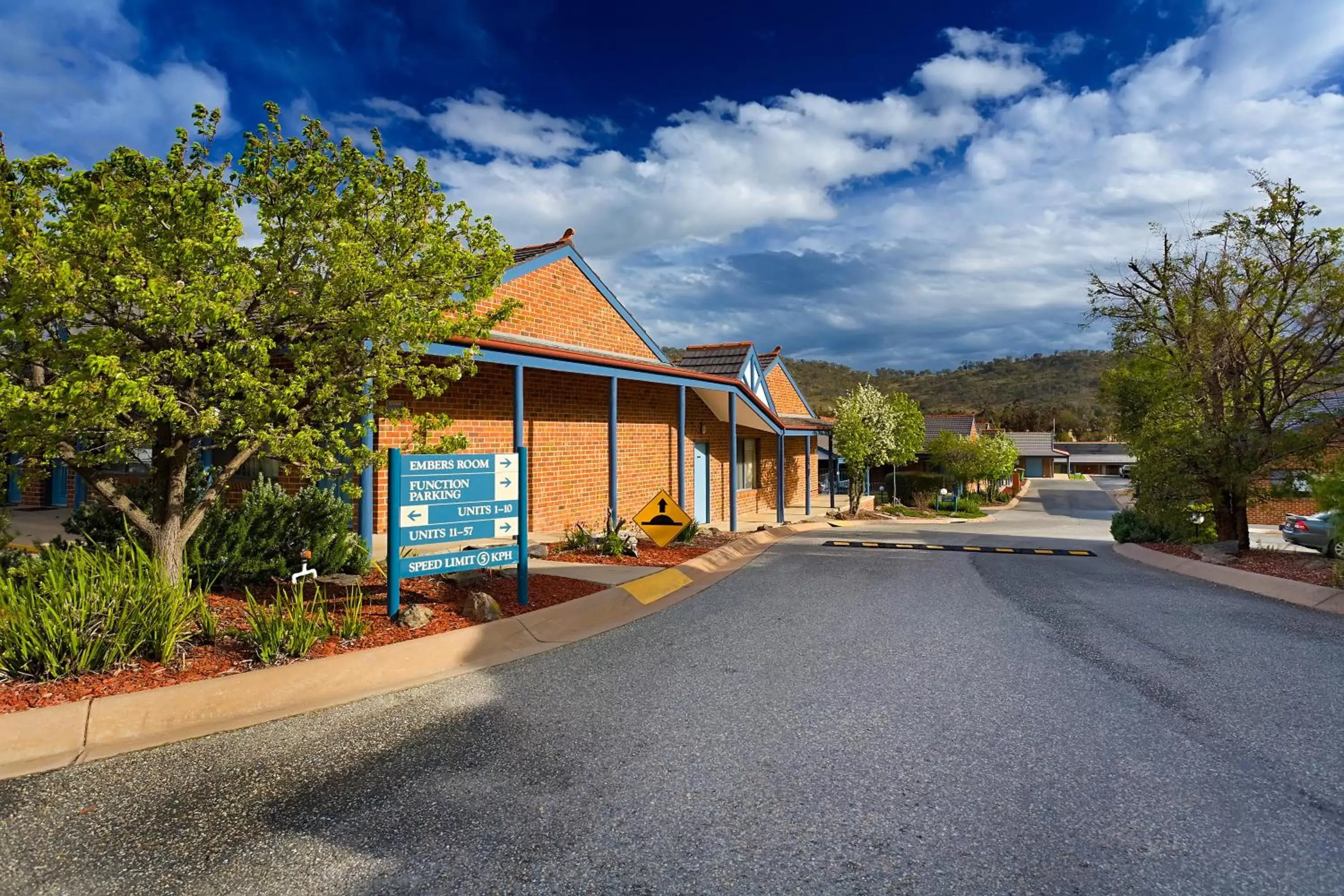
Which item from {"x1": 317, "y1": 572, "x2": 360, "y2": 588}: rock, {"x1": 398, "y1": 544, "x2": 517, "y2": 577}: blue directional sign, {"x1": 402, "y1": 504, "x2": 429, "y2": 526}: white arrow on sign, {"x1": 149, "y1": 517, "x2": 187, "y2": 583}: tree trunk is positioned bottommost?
{"x1": 317, "y1": 572, "x2": 360, "y2": 588}: rock

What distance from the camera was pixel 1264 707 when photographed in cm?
498

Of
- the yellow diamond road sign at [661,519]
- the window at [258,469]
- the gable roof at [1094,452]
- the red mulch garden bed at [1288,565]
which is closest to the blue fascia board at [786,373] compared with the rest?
the red mulch garden bed at [1288,565]

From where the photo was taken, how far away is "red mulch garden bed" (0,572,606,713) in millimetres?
4547

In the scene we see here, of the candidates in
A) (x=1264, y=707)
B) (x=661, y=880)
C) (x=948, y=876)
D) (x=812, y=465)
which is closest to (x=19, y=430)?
(x=661, y=880)

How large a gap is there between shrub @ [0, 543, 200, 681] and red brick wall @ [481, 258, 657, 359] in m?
7.99

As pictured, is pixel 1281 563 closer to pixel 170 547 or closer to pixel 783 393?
pixel 170 547

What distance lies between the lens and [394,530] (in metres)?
6.45

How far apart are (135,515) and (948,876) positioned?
250 inches

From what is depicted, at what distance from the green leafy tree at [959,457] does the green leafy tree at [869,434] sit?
37.9ft

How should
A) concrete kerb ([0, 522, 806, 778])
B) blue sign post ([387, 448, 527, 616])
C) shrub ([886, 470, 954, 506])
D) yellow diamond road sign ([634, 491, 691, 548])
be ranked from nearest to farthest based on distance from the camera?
concrete kerb ([0, 522, 806, 778]), blue sign post ([387, 448, 527, 616]), yellow diamond road sign ([634, 491, 691, 548]), shrub ([886, 470, 954, 506])

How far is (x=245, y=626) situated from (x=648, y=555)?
615cm

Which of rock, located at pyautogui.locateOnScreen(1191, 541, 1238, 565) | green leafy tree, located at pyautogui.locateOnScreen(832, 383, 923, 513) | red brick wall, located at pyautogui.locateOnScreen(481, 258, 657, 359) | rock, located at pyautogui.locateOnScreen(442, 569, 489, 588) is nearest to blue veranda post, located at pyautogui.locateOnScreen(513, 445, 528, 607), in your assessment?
rock, located at pyautogui.locateOnScreen(442, 569, 489, 588)

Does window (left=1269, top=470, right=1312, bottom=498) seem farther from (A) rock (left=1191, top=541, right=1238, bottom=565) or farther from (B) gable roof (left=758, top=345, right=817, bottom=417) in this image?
(B) gable roof (left=758, top=345, right=817, bottom=417)

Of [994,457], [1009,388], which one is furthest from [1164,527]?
[1009,388]
